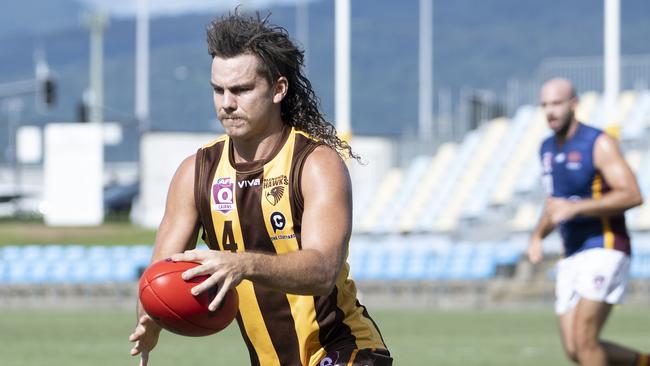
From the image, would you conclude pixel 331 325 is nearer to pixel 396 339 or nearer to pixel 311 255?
pixel 311 255

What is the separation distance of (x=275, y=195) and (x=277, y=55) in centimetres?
55

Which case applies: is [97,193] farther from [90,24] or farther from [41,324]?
[90,24]

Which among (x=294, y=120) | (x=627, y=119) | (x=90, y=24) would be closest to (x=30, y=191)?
(x=90, y=24)

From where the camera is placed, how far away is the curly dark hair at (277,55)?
5.63 meters

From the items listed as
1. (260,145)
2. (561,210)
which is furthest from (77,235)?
(260,145)

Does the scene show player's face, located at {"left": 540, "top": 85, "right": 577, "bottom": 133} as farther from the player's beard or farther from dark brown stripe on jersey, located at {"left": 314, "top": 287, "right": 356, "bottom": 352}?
dark brown stripe on jersey, located at {"left": 314, "top": 287, "right": 356, "bottom": 352}

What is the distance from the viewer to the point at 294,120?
19.9ft

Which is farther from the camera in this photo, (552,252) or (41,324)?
(552,252)

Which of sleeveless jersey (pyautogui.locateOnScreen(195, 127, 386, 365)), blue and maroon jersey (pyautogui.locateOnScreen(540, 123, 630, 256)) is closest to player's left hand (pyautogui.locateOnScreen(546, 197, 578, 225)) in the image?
blue and maroon jersey (pyautogui.locateOnScreen(540, 123, 630, 256))

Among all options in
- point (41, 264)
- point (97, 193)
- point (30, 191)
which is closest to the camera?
point (41, 264)

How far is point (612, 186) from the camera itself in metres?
9.38

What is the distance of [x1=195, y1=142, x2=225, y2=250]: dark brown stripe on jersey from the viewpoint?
593 centimetres

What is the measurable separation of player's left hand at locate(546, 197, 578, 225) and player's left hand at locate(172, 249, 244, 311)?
4440 millimetres

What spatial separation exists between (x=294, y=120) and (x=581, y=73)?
31.6m
